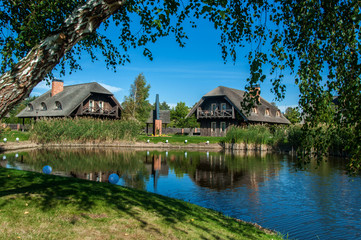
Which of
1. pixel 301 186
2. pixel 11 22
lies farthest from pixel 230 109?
pixel 11 22

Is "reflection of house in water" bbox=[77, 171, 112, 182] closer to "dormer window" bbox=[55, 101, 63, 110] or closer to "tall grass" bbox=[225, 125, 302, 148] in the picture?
"tall grass" bbox=[225, 125, 302, 148]

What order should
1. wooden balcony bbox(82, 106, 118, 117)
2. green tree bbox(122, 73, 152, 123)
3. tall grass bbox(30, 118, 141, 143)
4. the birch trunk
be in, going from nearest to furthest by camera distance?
the birch trunk, tall grass bbox(30, 118, 141, 143), wooden balcony bbox(82, 106, 118, 117), green tree bbox(122, 73, 152, 123)

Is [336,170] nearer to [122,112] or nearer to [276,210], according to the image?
[276,210]

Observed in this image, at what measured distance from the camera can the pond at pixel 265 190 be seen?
302 inches

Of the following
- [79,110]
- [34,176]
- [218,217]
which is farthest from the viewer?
[79,110]

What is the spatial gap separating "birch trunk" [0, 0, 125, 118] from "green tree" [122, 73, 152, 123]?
150 feet

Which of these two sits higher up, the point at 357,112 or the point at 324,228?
the point at 357,112

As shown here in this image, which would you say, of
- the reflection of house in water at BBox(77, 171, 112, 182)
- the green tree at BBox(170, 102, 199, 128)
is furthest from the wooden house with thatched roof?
the reflection of house in water at BBox(77, 171, 112, 182)

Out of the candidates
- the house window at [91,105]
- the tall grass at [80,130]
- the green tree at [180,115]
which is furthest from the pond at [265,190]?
the green tree at [180,115]

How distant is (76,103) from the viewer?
38.7 metres

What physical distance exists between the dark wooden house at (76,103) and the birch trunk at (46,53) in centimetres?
3577

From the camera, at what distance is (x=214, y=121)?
43938 mm

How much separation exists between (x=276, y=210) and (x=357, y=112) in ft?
18.2

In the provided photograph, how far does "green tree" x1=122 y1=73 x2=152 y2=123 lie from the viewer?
5097 centimetres
